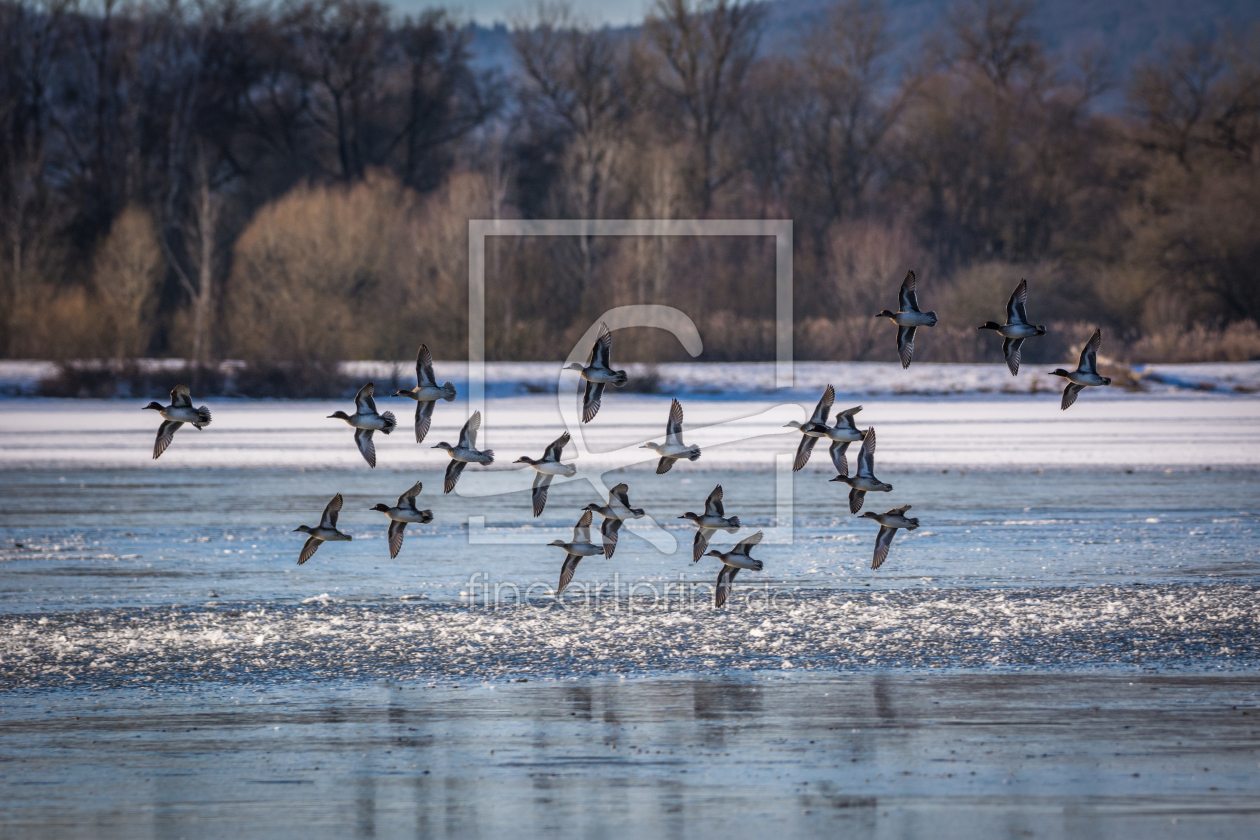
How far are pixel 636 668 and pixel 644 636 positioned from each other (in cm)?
84

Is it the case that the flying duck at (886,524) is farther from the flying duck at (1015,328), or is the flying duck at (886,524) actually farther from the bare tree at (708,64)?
the bare tree at (708,64)

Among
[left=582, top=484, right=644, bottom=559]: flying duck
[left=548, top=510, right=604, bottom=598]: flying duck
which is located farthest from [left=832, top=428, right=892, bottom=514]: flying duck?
[left=548, top=510, right=604, bottom=598]: flying duck

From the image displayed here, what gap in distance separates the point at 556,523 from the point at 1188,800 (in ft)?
30.1

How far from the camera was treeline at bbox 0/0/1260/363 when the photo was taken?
40406 mm

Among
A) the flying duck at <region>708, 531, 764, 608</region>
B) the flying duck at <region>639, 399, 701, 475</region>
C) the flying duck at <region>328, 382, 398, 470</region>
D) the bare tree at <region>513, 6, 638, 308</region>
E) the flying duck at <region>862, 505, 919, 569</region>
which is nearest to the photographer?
the flying duck at <region>328, 382, 398, 470</region>

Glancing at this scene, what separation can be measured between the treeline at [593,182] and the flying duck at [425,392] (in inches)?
1070

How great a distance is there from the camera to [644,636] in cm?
959

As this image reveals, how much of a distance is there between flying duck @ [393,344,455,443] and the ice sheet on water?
4.70ft

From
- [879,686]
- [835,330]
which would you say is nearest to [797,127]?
[835,330]

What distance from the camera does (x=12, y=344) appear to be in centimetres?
3875

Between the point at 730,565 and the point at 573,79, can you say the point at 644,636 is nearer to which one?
the point at 730,565

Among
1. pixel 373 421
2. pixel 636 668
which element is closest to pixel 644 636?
pixel 636 668

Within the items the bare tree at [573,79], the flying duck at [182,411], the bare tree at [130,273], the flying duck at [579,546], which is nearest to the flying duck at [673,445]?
the flying duck at [579,546]

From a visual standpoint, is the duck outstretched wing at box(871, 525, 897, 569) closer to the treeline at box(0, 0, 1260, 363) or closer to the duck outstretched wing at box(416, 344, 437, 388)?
the duck outstretched wing at box(416, 344, 437, 388)
